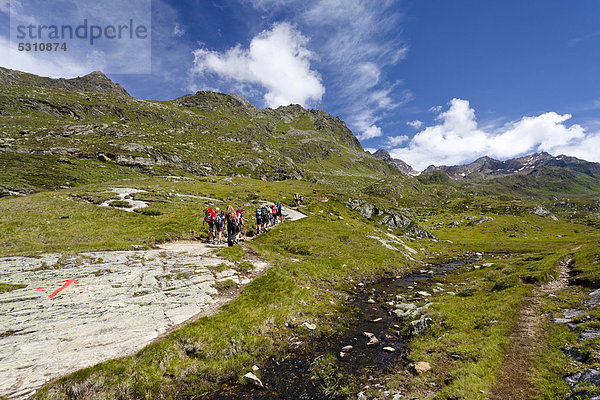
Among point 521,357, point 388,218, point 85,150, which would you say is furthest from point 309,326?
point 85,150

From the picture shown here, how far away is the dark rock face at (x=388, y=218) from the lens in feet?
212

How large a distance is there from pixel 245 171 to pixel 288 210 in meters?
88.7

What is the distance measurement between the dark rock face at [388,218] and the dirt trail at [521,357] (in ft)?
156

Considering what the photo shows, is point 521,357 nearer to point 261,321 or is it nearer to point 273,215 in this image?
point 261,321

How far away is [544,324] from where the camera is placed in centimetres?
1313

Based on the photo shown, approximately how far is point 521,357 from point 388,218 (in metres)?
57.4

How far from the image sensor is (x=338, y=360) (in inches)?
469

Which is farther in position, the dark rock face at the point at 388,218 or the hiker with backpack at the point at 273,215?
the dark rock face at the point at 388,218

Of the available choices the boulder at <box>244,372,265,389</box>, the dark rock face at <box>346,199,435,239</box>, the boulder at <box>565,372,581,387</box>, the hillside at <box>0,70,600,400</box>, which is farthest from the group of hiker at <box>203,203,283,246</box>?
the dark rock face at <box>346,199,435,239</box>

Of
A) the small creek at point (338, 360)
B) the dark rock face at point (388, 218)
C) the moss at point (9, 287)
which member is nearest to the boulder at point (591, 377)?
the small creek at point (338, 360)

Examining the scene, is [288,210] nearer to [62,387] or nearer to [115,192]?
[115,192]

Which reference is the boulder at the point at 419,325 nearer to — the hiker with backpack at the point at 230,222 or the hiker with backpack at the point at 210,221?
the hiker with backpack at the point at 230,222

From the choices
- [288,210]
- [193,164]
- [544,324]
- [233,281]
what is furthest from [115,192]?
[193,164]

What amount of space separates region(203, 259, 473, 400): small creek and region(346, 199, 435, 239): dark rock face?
48.9 m
